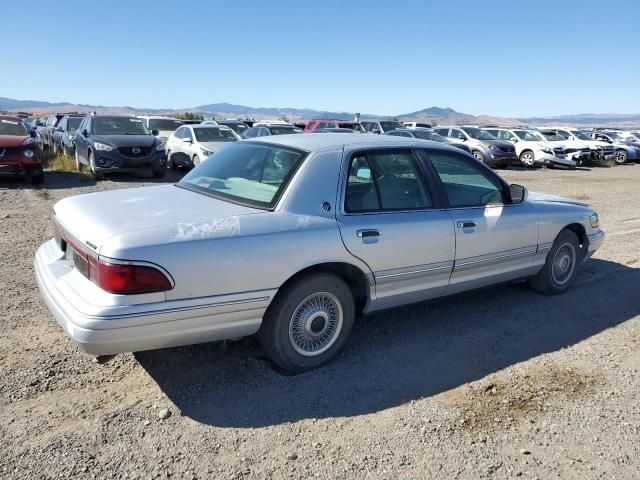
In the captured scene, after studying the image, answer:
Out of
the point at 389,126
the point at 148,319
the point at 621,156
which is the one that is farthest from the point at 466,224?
the point at 621,156

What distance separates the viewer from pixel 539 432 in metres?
3.10

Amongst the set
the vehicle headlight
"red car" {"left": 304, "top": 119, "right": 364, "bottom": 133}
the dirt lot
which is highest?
"red car" {"left": 304, "top": 119, "right": 364, "bottom": 133}

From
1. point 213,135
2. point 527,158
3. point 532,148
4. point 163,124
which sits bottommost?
point 527,158

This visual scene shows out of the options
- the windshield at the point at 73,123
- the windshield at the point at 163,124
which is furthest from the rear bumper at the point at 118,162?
the windshield at the point at 163,124

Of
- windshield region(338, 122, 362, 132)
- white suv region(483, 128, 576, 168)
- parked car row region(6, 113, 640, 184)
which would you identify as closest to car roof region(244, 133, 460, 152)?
parked car row region(6, 113, 640, 184)

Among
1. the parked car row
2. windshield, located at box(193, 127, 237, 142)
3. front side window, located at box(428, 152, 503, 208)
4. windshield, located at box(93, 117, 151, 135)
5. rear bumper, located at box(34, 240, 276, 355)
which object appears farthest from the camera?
windshield, located at box(193, 127, 237, 142)

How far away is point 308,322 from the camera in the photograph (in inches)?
142

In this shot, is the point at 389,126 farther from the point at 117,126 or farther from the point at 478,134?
the point at 117,126

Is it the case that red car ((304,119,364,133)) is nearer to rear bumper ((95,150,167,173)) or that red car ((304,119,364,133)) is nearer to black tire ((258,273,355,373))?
rear bumper ((95,150,167,173))

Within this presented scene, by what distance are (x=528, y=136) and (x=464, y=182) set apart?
70.1ft

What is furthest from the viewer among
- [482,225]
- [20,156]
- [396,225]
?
[20,156]

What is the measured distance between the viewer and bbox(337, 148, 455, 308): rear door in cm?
373

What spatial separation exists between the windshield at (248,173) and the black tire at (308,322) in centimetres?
63

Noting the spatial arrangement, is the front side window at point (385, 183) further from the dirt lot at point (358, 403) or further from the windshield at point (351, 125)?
the windshield at point (351, 125)
